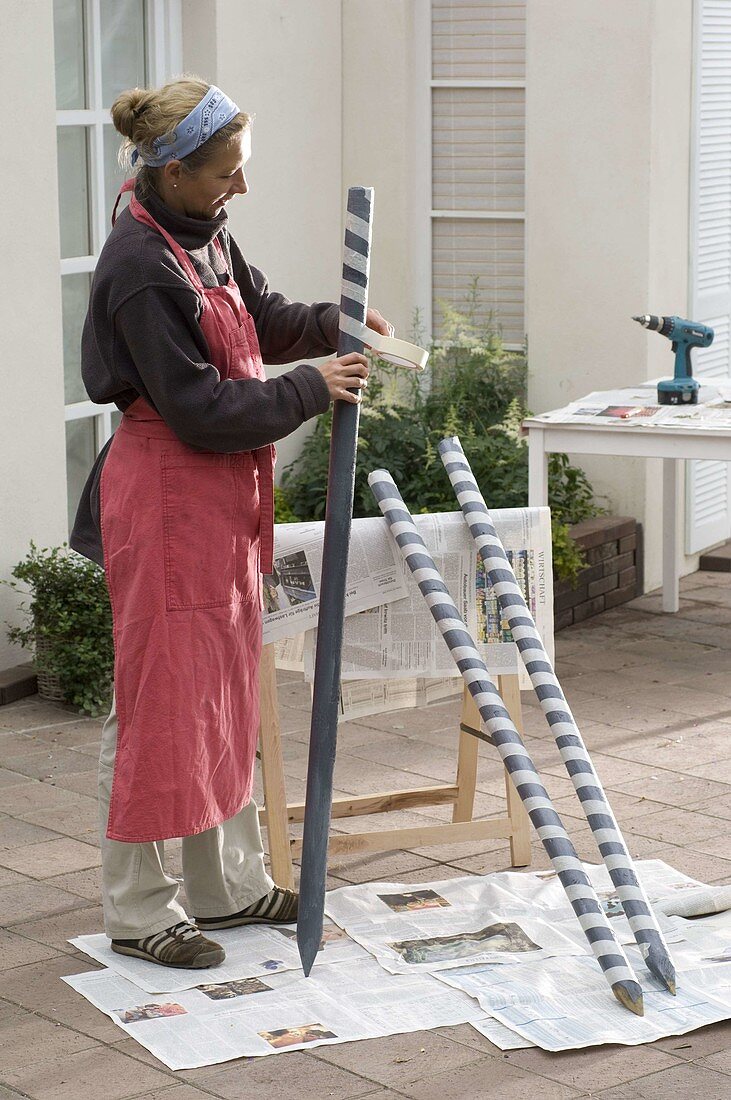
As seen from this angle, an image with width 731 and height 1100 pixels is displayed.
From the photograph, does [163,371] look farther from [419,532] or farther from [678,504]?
[678,504]

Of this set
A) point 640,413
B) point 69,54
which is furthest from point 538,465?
point 69,54

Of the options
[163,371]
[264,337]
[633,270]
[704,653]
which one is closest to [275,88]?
[633,270]

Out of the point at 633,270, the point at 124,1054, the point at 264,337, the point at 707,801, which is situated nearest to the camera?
the point at 124,1054

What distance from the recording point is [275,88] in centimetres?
699

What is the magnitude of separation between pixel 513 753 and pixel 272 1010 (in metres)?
0.76

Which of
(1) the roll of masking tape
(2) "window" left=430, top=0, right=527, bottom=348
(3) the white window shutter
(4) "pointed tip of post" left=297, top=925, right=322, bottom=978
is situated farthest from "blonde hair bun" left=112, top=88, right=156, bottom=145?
(3) the white window shutter

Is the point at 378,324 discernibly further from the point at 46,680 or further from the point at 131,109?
the point at 46,680

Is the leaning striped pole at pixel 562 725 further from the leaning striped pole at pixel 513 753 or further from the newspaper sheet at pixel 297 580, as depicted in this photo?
the newspaper sheet at pixel 297 580

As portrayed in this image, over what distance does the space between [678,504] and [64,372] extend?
269 cm

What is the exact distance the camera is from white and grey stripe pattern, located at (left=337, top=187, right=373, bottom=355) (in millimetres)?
3385

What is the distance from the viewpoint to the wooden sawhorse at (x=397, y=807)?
3920 millimetres

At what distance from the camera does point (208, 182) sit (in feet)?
11.0

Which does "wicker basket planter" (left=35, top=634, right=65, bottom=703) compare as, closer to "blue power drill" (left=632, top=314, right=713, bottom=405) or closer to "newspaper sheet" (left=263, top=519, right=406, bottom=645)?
"newspaper sheet" (left=263, top=519, right=406, bottom=645)

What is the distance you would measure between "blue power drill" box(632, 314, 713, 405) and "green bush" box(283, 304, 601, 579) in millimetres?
752
